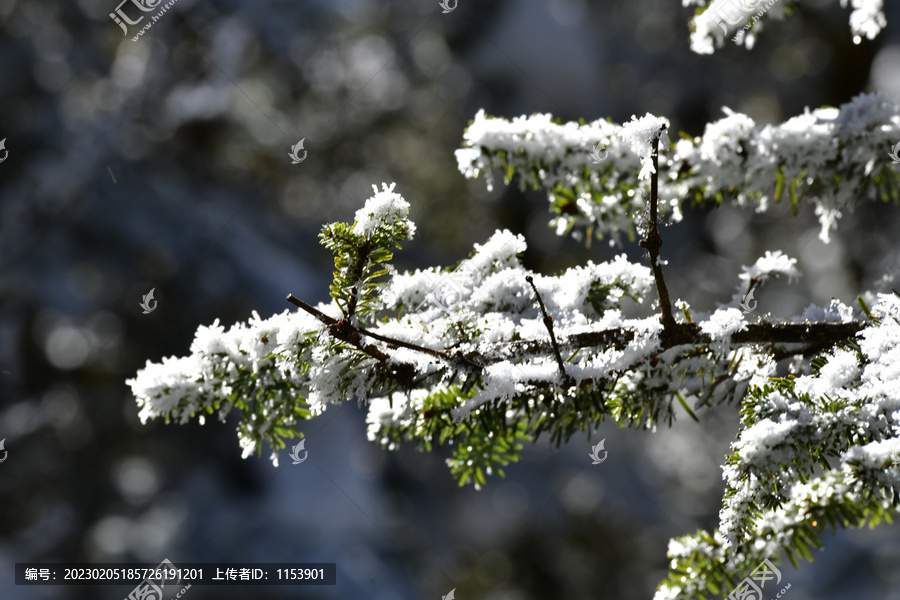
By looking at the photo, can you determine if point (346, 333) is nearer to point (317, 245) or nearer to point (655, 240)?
point (655, 240)

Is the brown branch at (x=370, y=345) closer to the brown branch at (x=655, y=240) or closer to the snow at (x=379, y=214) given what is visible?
the snow at (x=379, y=214)

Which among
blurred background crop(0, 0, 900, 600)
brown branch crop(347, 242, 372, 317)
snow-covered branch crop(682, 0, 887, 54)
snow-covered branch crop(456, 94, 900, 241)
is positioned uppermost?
blurred background crop(0, 0, 900, 600)

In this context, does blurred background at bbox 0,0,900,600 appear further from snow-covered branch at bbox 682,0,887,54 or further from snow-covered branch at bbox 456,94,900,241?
snow-covered branch at bbox 682,0,887,54

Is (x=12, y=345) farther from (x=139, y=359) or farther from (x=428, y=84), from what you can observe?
(x=428, y=84)

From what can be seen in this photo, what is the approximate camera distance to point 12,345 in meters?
5.14

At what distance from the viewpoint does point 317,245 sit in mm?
5418

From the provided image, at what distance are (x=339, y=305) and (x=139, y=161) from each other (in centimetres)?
493

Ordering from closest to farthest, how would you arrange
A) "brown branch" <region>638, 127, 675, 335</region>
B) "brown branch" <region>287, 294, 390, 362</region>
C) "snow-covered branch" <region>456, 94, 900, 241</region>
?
"brown branch" <region>638, 127, 675, 335</region>
"brown branch" <region>287, 294, 390, 362</region>
"snow-covered branch" <region>456, 94, 900, 241</region>

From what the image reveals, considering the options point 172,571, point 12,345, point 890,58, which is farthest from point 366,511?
point 890,58

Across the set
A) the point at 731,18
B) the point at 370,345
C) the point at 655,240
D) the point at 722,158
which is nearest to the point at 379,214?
the point at 370,345

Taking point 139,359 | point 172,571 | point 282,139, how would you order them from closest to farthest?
point 172,571 → point 139,359 → point 282,139

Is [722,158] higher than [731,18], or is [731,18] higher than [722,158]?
[731,18]

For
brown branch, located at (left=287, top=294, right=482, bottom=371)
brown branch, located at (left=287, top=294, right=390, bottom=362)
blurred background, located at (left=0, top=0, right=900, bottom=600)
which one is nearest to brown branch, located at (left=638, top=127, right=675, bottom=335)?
brown branch, located at (left=287, top=294, right=482, bottom=371)

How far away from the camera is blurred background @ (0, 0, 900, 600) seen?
184 inches
